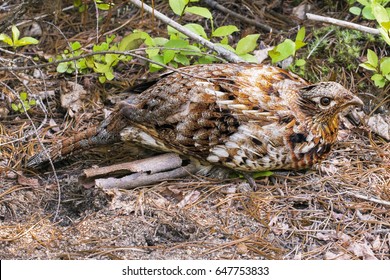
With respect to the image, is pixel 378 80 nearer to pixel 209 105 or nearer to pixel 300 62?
pixel 300 62

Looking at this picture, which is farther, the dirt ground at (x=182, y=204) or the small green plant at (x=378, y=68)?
the small green plant at (x=378, y=68)

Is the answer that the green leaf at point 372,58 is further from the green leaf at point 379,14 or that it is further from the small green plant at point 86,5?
the small green plant at point 86,5

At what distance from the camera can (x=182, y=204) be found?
4.30 m

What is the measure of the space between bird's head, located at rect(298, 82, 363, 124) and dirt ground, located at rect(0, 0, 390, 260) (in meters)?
0.40

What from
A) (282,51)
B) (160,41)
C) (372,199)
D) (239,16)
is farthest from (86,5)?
(372,199)

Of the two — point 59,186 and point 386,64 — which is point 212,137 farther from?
point 386,64

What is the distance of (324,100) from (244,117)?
0.55m

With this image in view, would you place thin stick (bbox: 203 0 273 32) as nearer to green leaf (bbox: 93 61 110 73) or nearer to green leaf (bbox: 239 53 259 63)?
green leaf (bbox: 239 53 259 63)

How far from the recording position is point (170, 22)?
5.13 metres

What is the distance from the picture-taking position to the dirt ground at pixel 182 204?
396cm

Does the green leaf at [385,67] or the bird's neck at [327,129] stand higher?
the green leaf at [385,67]

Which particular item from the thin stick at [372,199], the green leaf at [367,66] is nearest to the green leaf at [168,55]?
the green leaf at [367,66]

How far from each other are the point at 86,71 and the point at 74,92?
10.6 inches
